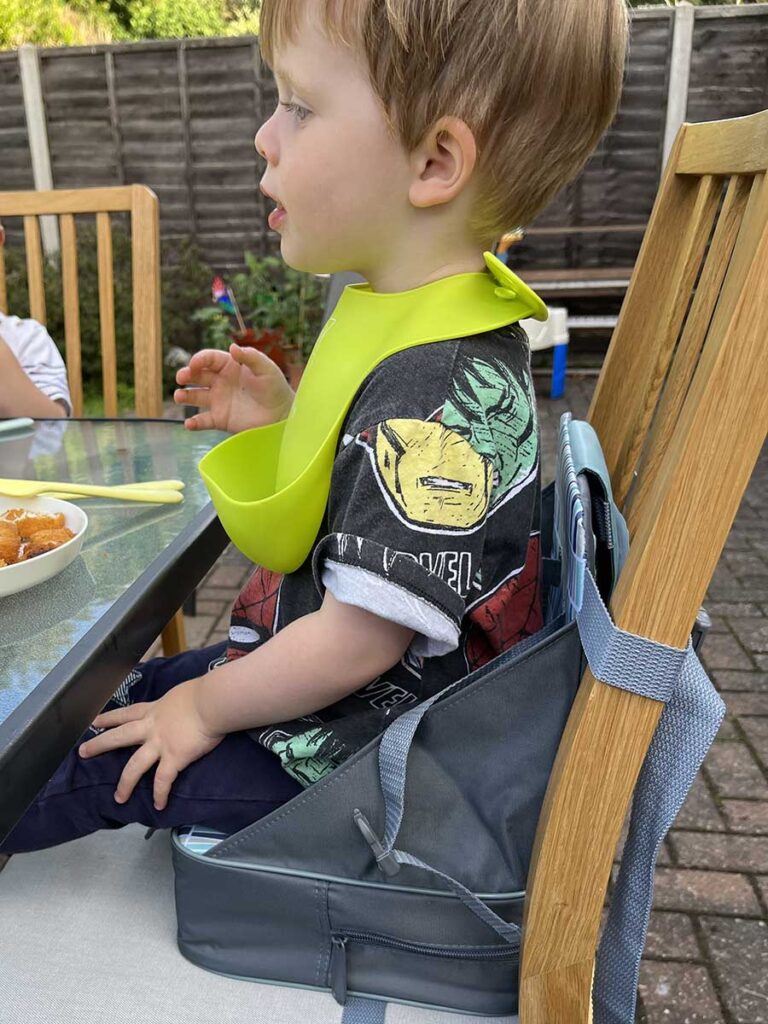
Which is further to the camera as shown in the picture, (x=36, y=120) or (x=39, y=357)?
(x=36, y=120)

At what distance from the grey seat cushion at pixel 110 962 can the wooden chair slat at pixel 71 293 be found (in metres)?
1.55

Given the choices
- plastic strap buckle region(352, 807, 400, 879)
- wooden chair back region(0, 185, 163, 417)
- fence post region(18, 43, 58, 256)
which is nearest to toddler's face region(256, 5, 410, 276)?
plastic strap buckle region(352, 807, 400, 879)

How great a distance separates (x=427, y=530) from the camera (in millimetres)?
785

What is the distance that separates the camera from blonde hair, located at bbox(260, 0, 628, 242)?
82 centimetres

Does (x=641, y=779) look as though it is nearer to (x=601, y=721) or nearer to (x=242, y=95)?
(x=601, y=721)

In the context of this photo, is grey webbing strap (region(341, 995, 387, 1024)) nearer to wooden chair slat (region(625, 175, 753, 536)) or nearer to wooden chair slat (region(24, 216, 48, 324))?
wooden chair slat (region(625, 175, 753, 536))

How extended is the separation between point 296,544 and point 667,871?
1.51 m

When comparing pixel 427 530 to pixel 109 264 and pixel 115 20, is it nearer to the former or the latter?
pixel 109 264

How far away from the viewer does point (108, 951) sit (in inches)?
34.5

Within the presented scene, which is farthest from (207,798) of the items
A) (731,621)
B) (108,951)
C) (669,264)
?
(731,621)

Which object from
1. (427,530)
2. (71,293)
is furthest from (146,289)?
(427,530)

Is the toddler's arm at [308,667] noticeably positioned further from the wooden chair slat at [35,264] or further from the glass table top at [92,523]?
the wooden chair slat at [35,264]

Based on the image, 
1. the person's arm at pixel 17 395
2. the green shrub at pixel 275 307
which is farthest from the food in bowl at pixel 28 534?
the green shrub at pixel 275 307

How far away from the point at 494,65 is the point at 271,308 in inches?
231
